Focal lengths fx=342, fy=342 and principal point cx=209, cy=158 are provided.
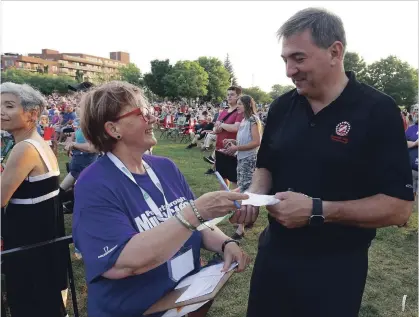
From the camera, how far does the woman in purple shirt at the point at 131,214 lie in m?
1.49

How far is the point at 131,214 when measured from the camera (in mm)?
1690

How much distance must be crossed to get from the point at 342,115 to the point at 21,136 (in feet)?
8.37

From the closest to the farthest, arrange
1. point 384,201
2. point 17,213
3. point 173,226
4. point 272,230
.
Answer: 1. point 173,226
2. point 384,201
3. point 272,230
4. point 17,213

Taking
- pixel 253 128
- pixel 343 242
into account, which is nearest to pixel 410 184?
pixel 343 242

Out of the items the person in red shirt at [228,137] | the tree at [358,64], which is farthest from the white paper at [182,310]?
the tree at [358,64]

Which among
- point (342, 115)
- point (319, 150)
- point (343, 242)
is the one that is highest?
point (342, 115)

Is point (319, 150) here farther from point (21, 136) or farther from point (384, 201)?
point (21, 136)

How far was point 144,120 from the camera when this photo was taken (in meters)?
1.95

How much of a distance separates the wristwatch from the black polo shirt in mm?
127

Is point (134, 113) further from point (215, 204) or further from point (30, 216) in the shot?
point (30, 216)

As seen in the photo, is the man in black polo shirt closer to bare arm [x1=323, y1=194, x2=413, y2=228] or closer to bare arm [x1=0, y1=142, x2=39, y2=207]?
bare arm [x1=323, y1=194, x2=413, y2=228]

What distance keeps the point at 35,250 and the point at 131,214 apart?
160 cm

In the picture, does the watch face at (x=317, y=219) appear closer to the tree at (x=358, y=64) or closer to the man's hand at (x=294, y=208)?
the man's hand at (x=294, y=208)

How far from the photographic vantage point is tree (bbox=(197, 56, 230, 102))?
86.8 meters
